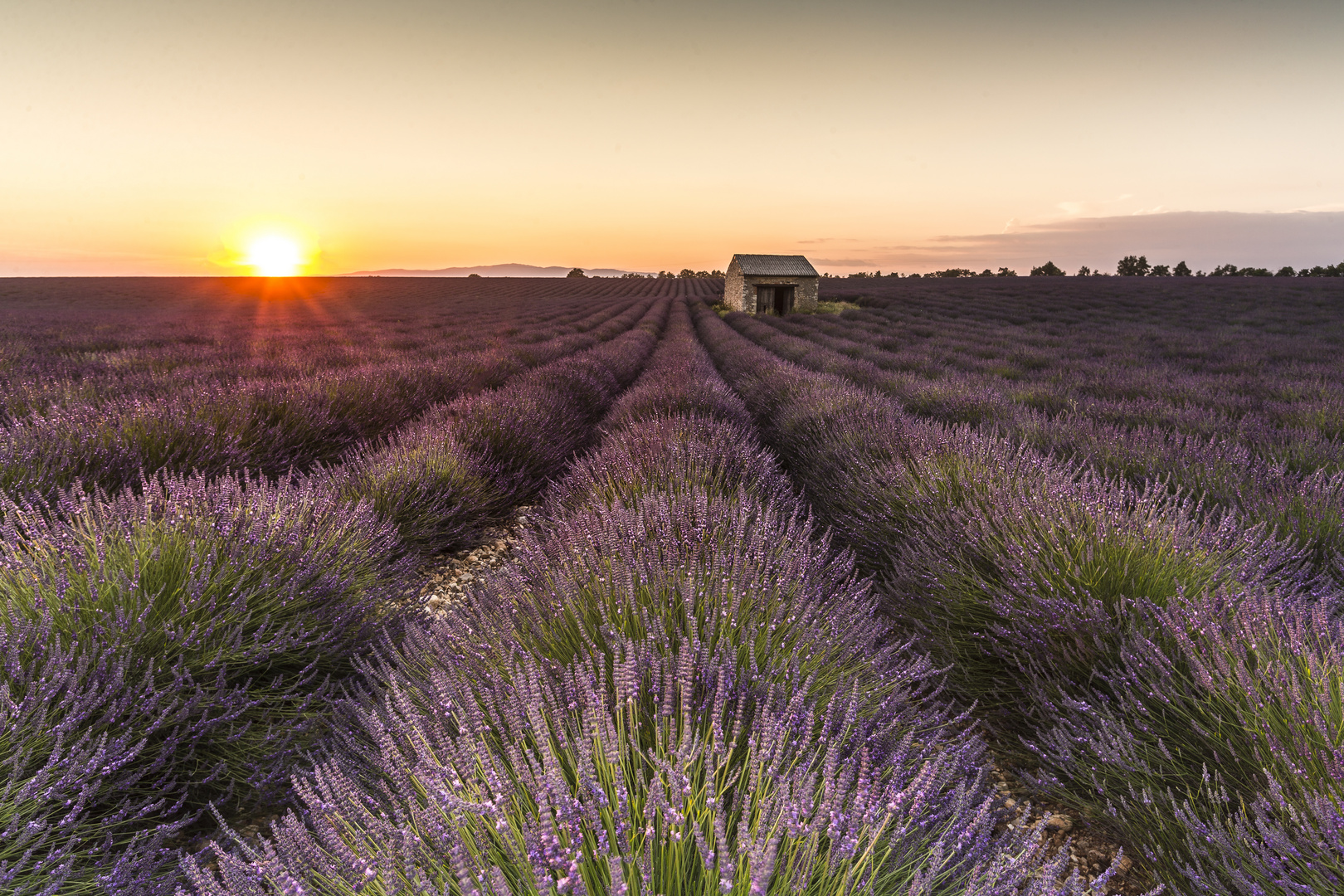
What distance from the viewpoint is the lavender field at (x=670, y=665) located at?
0.98 metres

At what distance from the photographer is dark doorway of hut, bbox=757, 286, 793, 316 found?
29672mm

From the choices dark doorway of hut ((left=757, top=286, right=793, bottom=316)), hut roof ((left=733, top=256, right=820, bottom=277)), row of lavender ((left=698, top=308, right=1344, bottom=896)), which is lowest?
row of lavender ((left=698, top=308, right=1344, bottom=896))

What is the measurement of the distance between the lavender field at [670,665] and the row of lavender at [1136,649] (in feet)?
0.05

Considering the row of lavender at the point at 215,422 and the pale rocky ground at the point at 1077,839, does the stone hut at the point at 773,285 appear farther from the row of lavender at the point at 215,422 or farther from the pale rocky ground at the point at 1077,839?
the pale rocky ground at the point at 1077,839

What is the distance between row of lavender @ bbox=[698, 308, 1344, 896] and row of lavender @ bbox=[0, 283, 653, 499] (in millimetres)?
3303

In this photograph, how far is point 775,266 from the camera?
29.8 metres

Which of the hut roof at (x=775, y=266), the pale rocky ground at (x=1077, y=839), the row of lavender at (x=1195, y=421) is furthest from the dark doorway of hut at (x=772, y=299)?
the pale rocky ground at (x=1077, y=839)

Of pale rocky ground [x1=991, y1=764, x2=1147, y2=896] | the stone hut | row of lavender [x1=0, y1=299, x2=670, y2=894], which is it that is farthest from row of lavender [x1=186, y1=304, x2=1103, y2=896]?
the stone hut

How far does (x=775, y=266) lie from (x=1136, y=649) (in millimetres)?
29966

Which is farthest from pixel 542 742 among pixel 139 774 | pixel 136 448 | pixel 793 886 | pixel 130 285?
pixel 130 285

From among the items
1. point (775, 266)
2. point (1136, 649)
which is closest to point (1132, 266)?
point (775, 266)

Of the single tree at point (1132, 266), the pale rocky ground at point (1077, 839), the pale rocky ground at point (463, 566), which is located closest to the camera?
the pale rocky ground at point (1077, 839)

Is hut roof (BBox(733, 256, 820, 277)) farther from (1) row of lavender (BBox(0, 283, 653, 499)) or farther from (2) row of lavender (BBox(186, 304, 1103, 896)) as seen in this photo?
(2) row of lavender (BBox(186, 304, 1103, 896))

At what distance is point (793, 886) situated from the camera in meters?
0.84
